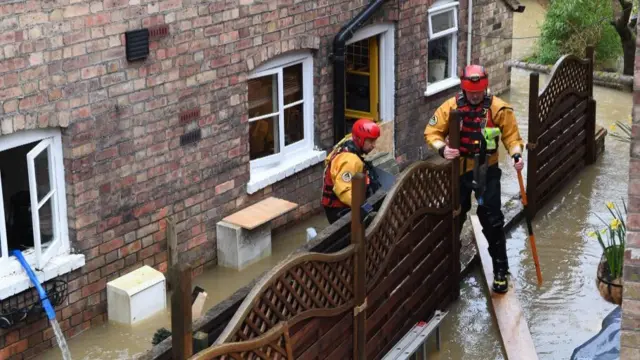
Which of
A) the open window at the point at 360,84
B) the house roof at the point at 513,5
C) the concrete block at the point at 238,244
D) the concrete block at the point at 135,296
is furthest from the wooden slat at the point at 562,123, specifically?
the concrete block at the point at 135,296

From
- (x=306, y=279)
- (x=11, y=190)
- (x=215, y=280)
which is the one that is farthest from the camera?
(x=215, y=280)

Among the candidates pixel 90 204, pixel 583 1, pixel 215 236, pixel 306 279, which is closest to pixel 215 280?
pixel 215 236

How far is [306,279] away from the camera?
21.9 ft

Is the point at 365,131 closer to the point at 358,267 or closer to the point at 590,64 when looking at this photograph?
the point at 358,267

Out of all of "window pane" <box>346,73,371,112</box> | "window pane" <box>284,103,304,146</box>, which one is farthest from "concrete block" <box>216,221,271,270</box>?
"window pane" <box>346,73,371,112</box>

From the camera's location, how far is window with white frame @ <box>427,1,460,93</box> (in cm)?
1375

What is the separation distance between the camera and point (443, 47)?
1423cm

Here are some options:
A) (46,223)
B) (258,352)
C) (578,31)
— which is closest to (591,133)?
(578,31)

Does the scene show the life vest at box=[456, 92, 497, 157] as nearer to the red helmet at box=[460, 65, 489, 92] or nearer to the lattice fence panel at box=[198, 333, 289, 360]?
the red helmet at box=[460, 65, 489, 92]

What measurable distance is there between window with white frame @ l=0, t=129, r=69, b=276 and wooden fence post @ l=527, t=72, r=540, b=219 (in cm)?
445

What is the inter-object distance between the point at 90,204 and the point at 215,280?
1.67m

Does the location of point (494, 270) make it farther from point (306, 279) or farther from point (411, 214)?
point (306, 279)

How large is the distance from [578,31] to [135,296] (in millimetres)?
11538

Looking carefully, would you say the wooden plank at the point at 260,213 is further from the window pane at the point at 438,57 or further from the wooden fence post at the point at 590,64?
the wooden fence post at the point at 590,64
